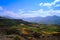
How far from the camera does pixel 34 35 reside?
15578 mm

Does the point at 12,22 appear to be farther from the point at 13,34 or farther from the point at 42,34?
the point at 42,34

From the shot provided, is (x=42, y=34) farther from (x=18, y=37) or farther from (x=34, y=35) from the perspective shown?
(x=18, y=37)

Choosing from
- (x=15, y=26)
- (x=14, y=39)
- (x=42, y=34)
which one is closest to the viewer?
(x=14, y=39)

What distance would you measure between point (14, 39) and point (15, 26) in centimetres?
264

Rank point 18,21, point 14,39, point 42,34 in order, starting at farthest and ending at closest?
point 18,21 < point 42,34 < point 14,39

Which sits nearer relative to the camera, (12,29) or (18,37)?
(18,37)

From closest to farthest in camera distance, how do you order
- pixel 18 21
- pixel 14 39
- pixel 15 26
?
pixel 14 39
pixel 15 26
pixel 18 21

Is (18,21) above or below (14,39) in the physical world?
above

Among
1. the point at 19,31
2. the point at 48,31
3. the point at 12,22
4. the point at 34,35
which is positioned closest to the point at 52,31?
the point at 48,31

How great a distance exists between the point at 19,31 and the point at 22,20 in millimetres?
3208

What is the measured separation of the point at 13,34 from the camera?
1571 cm

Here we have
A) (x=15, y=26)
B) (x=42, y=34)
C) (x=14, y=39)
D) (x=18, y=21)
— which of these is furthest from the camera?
(x=18, y=21)

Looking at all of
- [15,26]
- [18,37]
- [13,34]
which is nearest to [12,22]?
[15,26]

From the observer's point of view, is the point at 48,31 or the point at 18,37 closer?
the point at 18,37
